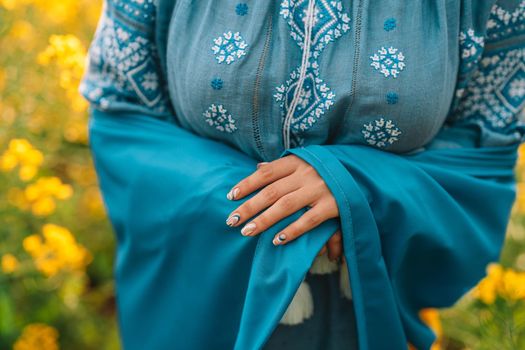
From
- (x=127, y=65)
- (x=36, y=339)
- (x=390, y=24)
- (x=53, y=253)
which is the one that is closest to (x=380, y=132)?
(x=390, y=24)

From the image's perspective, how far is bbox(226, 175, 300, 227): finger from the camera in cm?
99

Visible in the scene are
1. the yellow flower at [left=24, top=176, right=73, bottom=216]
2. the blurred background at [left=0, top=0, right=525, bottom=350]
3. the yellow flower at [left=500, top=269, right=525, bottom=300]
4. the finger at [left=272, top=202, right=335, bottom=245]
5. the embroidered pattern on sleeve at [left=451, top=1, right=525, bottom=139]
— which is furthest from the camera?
the yellow flower at [left=24, top=176, right=73, bottom=216]

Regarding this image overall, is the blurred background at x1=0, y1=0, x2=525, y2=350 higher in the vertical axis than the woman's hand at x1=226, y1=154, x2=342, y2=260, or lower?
lower

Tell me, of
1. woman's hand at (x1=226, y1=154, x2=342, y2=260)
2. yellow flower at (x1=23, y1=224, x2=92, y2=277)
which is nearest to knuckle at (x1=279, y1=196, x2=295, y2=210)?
woman's hand at (x1=226, y1=154, x2=342, y2=260)

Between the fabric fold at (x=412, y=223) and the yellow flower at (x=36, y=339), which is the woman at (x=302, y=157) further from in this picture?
the yellow flower at (x=36, y=339)

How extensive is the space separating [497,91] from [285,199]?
1.63 ft

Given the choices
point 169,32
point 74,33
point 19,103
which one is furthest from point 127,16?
point 74,33

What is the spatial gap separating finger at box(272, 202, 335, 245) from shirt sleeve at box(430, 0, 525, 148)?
0.32m

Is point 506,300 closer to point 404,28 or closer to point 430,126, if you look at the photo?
point 430,126

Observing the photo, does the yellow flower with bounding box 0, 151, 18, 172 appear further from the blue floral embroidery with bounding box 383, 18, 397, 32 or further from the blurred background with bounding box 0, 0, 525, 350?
the blue floral embroidery with bounding box 383, 18, 397, 32

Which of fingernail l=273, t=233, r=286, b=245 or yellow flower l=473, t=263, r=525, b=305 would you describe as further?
yellow flower l=473, t=263, r=525, b=305

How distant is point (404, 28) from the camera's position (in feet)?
3.24

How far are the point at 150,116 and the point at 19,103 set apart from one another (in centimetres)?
71

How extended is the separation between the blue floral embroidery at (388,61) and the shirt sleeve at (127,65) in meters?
0.43
